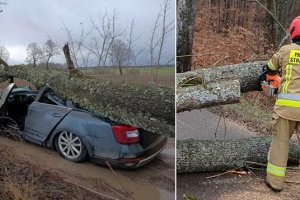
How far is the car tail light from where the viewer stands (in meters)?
1.48

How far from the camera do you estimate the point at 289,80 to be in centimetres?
294

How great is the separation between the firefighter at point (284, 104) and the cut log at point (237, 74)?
0.22 metres

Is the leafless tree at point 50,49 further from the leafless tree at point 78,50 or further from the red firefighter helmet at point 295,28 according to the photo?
the red firefighter helmet at point 295,28

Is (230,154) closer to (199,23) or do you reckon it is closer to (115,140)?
(115,140)

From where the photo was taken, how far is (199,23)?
32.1ft

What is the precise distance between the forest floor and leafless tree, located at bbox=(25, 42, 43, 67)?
162 cm

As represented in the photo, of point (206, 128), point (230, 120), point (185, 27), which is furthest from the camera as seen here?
point (230, 120)

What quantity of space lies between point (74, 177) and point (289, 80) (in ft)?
6.61

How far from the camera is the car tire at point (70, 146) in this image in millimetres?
1562

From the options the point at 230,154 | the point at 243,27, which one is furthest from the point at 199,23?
the point at 230,154

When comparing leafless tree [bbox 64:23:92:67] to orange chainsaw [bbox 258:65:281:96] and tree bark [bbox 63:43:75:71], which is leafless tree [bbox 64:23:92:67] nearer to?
tree bark [bbox 63:43:75:71]

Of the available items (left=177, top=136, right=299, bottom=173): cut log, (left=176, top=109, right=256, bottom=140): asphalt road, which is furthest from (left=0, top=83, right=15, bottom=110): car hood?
(left=176, top=109, right=256, bottom=140): asphalt road

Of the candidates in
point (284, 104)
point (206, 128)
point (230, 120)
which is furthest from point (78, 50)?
point (230, 120)

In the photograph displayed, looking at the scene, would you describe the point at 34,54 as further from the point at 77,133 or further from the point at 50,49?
the point at 77,133
